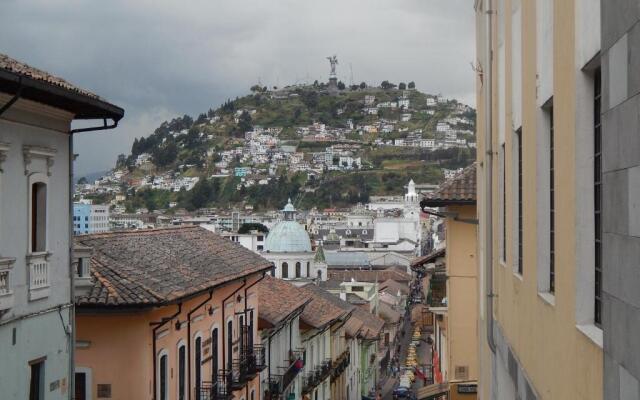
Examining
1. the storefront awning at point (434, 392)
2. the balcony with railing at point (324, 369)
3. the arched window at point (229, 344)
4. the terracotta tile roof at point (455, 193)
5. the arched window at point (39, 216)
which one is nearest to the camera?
the arched window at point (39, 216)

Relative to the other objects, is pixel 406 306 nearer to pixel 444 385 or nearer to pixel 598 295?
pixel 444 385

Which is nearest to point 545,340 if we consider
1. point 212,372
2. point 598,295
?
point 598,295

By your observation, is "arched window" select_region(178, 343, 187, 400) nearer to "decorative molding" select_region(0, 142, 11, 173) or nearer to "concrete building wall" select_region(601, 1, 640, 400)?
"decorative molding" select_region(0, 142, 11, 173)

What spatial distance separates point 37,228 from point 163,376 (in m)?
6.61

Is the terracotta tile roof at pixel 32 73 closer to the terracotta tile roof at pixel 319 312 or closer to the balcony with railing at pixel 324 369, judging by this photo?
the terracotta tile roof at pixel 319 312

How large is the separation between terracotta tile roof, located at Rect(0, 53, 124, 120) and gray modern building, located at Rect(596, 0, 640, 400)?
6.37 m

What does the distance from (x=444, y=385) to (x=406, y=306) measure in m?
78.2

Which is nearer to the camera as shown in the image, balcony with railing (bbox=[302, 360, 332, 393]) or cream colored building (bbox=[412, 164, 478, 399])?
cream colored building (bbox=[412, 164, 478, 399])

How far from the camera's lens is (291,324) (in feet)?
110

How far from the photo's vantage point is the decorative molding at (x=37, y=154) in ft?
37.8

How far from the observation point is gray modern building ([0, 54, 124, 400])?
10930mm

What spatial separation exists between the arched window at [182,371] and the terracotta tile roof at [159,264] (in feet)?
4.47

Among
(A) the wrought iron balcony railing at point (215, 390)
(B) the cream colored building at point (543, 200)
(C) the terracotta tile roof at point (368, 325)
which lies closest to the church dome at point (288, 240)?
(C) the terracotta tile roof at point (368, 325)

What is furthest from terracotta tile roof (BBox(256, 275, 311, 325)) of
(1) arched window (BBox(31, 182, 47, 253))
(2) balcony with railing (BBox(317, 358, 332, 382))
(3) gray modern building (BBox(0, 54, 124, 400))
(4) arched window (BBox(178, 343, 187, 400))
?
(1) arched window (BBox(31, 182, 47, 253))
